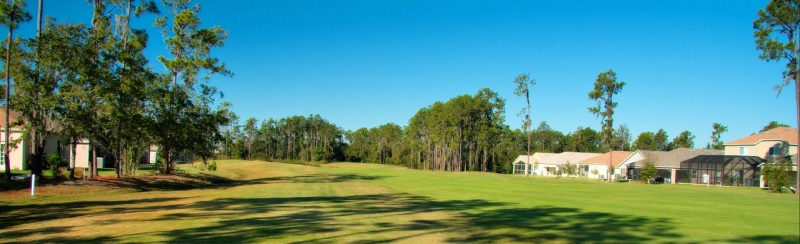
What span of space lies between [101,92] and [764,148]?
65345mm

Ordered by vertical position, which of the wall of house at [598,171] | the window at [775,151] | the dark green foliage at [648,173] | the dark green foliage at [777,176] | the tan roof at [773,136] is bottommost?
the wall of house at [598,171]

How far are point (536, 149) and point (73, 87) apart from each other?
133439 mm

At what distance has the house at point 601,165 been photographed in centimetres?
7713

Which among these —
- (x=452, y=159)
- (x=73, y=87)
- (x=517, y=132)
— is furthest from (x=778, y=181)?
(x=517, y=132)

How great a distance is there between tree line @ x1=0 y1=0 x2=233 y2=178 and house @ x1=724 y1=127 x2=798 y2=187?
5422 cm

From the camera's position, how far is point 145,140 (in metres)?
31.5

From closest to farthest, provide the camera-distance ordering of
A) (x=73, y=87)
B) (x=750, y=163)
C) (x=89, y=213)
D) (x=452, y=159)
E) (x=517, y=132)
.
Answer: (x=89, y=213)
(x=73, y=87)
(x=750, y=163)
(x=452, y=159)
(x=517, y=132)

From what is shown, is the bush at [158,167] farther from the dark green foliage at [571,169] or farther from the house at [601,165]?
the house at [601,165]

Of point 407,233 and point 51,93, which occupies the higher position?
point 51,93

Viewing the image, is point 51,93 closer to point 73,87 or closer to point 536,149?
point 73,87

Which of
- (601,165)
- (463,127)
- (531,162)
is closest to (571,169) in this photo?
(601,165)

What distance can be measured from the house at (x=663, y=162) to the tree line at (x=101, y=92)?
184 feet

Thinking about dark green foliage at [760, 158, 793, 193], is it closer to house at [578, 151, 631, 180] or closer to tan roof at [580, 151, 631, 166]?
house at [578, 151, 631, 180]

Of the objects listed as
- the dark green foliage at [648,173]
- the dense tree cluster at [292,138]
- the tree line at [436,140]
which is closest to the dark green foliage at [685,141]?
the tree line at [436,140]
